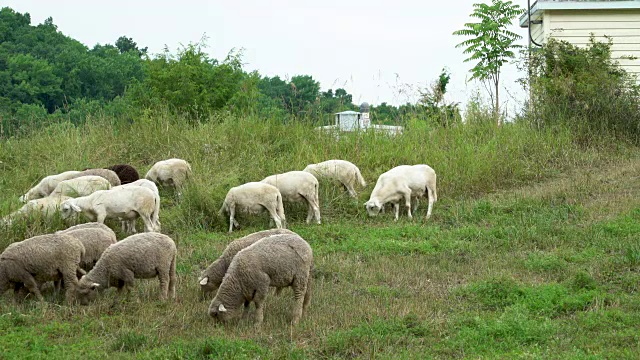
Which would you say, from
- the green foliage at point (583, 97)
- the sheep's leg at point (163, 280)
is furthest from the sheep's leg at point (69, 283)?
the green foliage at point (583, 97)

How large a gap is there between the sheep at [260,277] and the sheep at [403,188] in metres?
5.90

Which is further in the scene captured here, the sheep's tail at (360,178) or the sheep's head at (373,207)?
the sheep's tail at (360,178)

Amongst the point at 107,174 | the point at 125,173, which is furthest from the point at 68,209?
the point at 125,173

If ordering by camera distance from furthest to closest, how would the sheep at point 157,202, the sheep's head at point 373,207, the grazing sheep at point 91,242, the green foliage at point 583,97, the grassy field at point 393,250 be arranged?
1. the green foliage at point 583,97
2. the sheep's head at point 373,207
3. the sheep at point 157,202
4. the grazing sheep at point 91,242
5. the grassy field at point 393,250

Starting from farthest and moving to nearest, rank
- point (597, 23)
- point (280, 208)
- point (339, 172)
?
point (597, 23)
point (339, 172)
point (280, 208)

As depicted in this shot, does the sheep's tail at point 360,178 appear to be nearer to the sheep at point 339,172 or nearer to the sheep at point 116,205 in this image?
the sheep at point 339,172

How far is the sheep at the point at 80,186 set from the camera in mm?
13328

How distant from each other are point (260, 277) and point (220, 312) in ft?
1.72

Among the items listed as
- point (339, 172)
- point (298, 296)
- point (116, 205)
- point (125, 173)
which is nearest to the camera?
point (298, 296)

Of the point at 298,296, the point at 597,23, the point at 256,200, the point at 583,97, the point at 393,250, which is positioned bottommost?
the point at 393,250

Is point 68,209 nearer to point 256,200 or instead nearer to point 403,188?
point 256,200

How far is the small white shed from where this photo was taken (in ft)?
77.5

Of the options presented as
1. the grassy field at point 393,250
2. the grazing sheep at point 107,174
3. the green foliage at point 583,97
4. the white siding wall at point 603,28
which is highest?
the white siding wall at point 603,28

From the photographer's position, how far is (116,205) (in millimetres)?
12211
